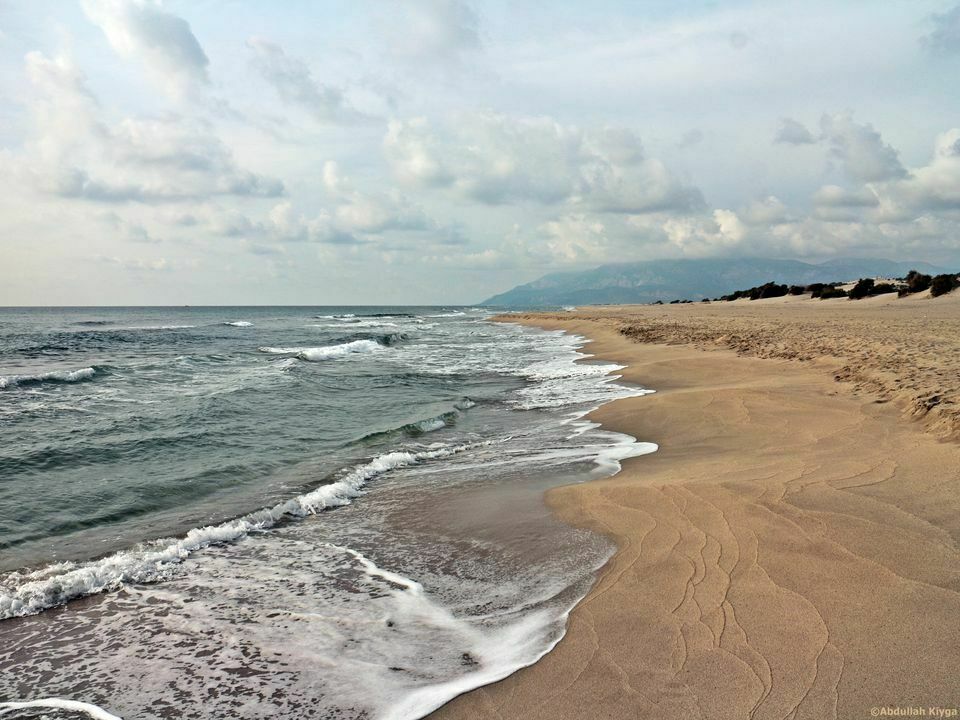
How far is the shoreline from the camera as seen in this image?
10.2 ft

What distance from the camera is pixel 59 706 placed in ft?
11.6

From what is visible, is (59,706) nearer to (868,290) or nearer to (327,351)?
(327,351)

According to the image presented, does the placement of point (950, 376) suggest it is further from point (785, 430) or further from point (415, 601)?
point (415, 601)

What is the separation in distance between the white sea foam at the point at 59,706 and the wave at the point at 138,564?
1.59 metres

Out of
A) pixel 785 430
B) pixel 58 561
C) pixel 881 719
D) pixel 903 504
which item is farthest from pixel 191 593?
pixel 785 430

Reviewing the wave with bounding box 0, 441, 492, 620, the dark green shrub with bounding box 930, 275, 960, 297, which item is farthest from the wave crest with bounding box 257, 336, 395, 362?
the dark green shrub with bounding box 930, 275, 960, 297

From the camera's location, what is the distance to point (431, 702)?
334cm

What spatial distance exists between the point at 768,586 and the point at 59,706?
15.6 ft

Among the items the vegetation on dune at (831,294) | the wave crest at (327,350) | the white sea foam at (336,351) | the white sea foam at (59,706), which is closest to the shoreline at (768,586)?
the white sea foam at (59,706)

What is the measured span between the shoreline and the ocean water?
1.29ft

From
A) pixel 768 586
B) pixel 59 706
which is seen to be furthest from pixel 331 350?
pixel 768 586

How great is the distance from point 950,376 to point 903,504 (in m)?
6.34

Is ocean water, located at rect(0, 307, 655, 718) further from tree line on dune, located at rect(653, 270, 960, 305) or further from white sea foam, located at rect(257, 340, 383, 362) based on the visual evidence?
tree line on dune, located at rect(653, 270, 960, 305)

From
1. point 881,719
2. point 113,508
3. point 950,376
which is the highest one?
point 950,376
